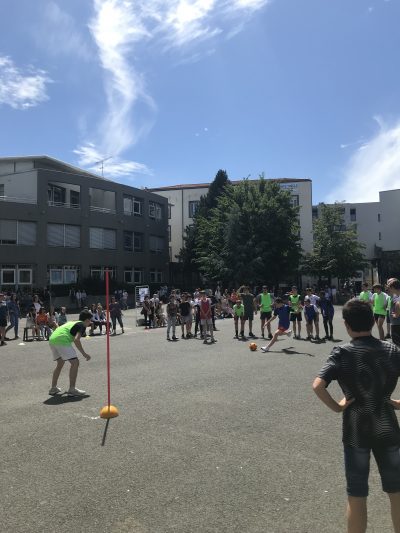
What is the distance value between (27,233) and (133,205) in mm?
13000

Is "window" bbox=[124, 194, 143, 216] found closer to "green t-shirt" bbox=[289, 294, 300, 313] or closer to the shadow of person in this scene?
"green t-shirt" bbox=[289, 294, 300, 313]

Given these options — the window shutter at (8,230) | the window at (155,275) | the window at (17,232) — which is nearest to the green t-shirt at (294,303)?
the window at (17,232)

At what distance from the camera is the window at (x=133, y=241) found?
4631 cm

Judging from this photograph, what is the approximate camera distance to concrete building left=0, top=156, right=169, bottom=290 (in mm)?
37094

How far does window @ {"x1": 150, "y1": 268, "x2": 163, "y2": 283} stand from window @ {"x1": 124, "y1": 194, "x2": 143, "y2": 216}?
6.38 metres

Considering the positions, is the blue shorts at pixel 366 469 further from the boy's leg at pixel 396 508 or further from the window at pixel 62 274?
the window at pixel 62 274

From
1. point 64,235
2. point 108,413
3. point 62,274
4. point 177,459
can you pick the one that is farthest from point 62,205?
point 177,459

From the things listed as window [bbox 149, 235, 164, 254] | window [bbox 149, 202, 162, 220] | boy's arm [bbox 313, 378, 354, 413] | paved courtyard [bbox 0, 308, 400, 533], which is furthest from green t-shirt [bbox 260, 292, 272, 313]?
window [bbox 149, 202, 162, 220]

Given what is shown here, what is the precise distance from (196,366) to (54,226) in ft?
105

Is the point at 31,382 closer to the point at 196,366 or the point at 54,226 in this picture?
the point at 196,366

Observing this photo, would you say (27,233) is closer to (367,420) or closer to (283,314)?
(283,314)

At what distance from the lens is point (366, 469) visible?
9.43 ft

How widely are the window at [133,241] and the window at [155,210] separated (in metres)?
3.24

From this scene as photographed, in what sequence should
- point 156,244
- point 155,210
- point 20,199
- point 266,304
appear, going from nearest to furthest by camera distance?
point 266,304, point 20,199, point 156,244, point 155,210
